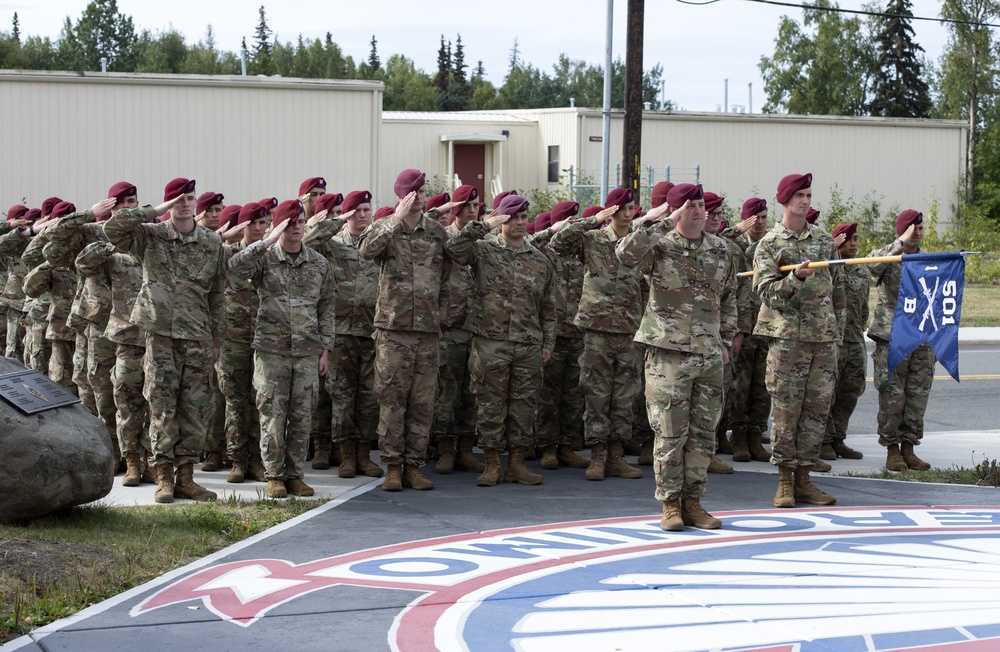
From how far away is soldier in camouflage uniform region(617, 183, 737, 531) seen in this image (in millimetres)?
8062

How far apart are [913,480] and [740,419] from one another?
66.7 inches

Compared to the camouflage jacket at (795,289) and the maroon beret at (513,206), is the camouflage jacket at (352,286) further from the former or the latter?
the camouflage jacket at (795,289)

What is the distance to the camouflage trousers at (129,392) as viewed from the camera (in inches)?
363

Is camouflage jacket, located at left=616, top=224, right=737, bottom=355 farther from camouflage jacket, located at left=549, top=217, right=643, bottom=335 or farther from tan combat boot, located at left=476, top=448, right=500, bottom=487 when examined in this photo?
tan combat boot, located at left=476, top=448, right=500, bottom=487

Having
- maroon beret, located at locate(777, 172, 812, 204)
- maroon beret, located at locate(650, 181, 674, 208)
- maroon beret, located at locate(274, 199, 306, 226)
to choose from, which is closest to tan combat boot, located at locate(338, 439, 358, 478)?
maroon beret, located at locate(274, 199, 306, 226)

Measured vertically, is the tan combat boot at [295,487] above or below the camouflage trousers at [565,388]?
below

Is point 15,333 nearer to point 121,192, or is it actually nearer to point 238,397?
point 238,397

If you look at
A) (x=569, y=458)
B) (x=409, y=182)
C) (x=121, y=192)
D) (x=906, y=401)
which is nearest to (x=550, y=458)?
(x=569, y=458)

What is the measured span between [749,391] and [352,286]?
3.58m

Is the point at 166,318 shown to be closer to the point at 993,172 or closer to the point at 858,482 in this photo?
the point at 858,482

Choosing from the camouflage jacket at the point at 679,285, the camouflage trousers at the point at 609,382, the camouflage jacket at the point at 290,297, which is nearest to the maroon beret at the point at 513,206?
the camouflage trousers at the point at 609,382

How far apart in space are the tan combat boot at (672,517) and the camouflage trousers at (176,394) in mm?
3353

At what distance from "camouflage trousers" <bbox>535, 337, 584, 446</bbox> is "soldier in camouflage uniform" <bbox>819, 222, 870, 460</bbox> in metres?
2.14

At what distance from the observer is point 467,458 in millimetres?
10414
